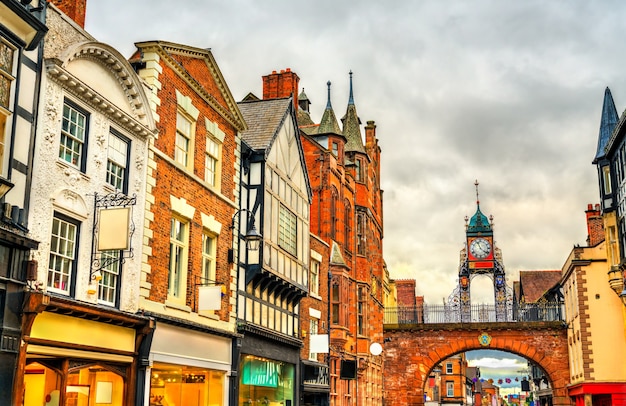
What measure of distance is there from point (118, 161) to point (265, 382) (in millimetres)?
10043

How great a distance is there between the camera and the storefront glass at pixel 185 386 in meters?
16.6

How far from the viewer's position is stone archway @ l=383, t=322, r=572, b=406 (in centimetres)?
4406

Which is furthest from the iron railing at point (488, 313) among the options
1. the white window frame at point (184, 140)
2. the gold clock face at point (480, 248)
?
the white window frame at point (184, 140)

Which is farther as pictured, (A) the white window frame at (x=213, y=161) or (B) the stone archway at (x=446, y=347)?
(B) the stone archway at (x=446, y=347)

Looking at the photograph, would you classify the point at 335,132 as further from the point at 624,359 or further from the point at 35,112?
the point at 35,112

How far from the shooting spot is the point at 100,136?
1475 cm

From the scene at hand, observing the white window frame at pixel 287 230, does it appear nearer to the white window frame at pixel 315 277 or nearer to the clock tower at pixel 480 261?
the white window frame at pixel 315 277

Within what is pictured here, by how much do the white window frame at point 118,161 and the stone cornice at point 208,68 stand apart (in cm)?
256

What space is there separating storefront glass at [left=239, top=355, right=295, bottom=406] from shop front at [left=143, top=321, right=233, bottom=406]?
1.64 meters

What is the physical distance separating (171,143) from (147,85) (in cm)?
149

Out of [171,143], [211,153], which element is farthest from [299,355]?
[171,143]

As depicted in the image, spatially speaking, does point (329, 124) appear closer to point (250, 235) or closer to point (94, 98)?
point (250, 235)

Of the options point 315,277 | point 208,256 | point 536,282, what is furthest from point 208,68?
point 536,282

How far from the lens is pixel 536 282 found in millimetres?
65188
